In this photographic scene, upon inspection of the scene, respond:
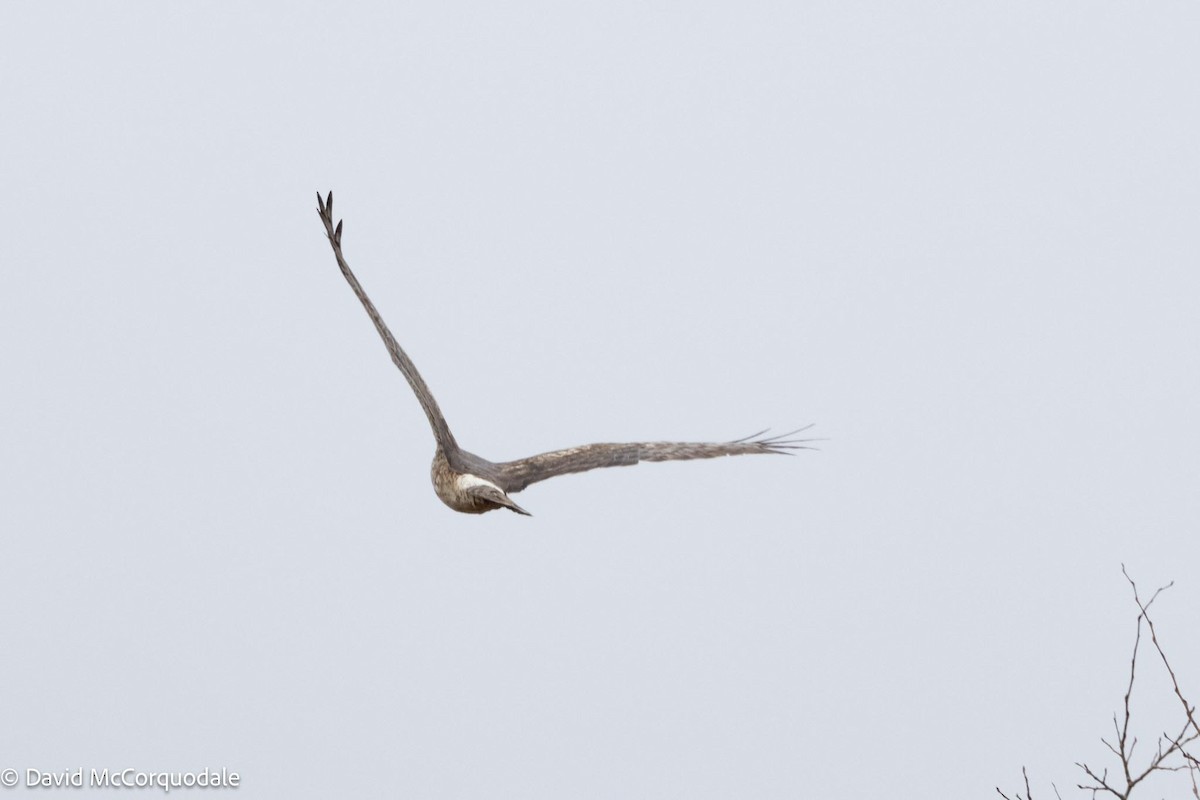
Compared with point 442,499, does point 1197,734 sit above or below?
below

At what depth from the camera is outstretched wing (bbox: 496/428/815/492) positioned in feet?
28.8

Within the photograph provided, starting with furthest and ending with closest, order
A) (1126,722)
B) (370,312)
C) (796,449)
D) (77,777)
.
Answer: (796,449)
(77,777)
(370,312)
(1126,722)

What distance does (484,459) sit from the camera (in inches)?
351

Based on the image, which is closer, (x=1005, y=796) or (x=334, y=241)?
(x=1005, y=796)

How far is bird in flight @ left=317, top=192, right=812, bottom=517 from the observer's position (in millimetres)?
8328

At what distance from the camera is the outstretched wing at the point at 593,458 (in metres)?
8.77

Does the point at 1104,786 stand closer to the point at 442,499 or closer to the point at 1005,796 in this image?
the point at 1005,796

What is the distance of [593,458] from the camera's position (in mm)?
8922

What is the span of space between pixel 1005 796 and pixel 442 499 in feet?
16.0

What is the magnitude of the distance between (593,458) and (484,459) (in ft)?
2.15

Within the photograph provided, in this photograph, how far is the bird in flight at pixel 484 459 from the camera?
27.3 ft

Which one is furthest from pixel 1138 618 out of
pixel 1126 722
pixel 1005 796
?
pixel 1005 796

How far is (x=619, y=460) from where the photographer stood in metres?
8.96

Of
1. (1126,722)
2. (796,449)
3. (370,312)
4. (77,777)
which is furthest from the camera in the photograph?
(796,449)
